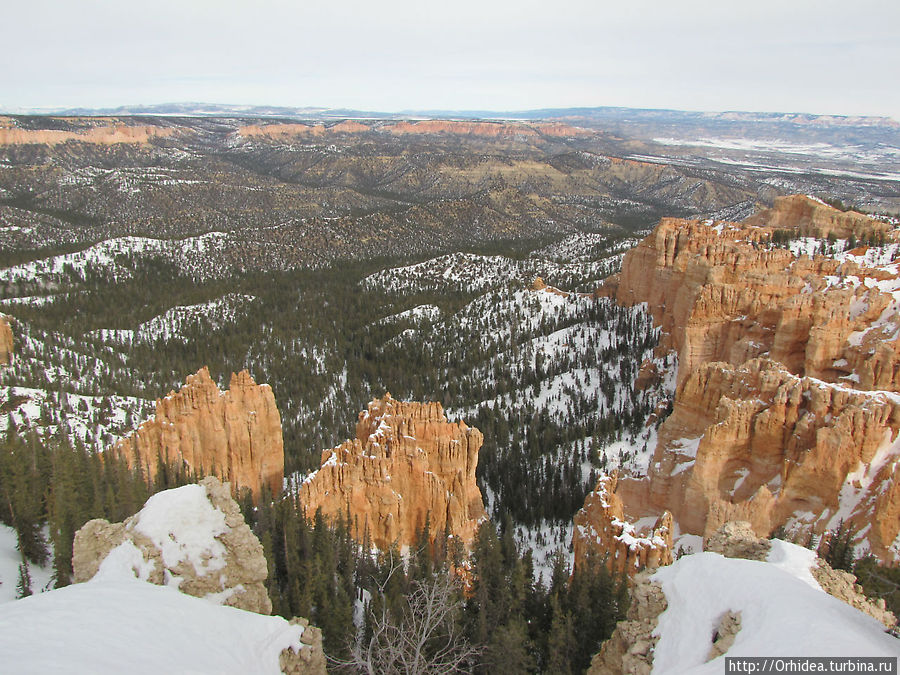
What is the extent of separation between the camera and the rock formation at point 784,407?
1244 inches

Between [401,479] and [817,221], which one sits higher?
[817,221]

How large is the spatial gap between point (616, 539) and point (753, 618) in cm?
1651

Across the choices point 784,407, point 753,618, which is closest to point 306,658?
point 753,618

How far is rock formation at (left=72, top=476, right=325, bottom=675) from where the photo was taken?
57.7 ft

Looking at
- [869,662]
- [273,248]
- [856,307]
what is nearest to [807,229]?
[856,307]

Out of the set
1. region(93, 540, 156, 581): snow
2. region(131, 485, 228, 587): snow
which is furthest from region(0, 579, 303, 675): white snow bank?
region(131, 485, 228, 587): snow

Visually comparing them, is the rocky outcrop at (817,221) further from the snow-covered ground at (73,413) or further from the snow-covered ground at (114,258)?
the snow-covered ground at (114,258)

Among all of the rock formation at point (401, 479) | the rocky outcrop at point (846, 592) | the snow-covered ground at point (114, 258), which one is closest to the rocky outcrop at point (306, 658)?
the rocky outcrop at point (846, 592)

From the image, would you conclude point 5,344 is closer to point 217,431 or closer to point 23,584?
point 217,431

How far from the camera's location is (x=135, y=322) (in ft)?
401

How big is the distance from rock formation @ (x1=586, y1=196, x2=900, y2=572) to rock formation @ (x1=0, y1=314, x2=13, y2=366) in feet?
284

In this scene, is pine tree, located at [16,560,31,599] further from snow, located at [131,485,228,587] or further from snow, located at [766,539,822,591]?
snow, located at [766,539,822,591]

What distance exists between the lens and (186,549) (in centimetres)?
1850

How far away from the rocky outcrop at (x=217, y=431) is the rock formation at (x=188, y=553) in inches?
978
